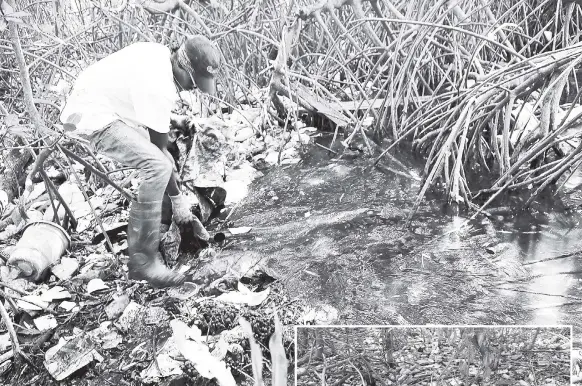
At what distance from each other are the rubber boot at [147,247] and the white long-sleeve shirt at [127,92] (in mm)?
332

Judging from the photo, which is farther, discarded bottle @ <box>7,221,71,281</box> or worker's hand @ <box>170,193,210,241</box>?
worker's hand @ <box>170,193,210,241</box>

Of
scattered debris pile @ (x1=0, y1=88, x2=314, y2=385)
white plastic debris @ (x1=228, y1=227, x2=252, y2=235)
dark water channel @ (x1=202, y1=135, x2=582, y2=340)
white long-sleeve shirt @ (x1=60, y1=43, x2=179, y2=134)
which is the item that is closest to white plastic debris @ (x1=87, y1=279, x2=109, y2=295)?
scattered debris pile @ (x1=0, y1=88, x2=314, y2=385)

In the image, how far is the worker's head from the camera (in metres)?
2.47

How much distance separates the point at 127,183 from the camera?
3.70 m

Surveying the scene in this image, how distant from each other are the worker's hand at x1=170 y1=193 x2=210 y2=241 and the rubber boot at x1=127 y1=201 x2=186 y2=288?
330mm

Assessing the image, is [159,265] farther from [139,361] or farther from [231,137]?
[231,137]

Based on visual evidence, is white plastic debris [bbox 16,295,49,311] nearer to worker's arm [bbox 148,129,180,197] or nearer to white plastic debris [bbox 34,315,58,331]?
white plastic debris [bbox 34,315,58,331]

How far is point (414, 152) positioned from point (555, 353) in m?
3.44

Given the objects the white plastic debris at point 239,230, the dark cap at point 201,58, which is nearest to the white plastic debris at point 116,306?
the white plastic debris at point 239,230

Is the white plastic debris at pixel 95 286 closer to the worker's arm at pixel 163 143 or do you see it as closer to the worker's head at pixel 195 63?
the worker's arm at pixel 163 143

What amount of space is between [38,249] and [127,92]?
2.70 feet

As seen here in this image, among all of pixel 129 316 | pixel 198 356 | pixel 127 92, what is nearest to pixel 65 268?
pixel 129 316

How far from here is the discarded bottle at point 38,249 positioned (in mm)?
2631

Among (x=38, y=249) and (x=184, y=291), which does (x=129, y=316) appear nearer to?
(x=184, y=291)
